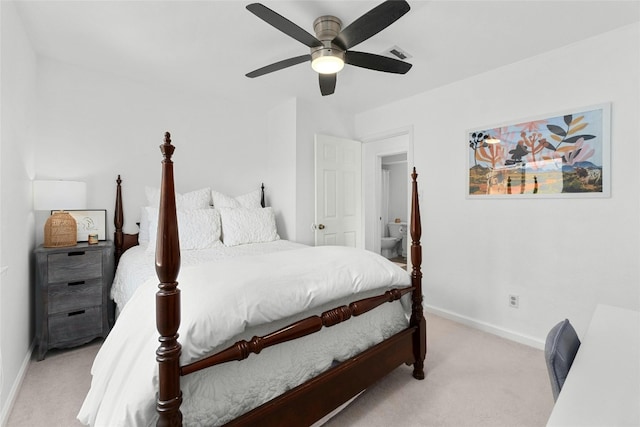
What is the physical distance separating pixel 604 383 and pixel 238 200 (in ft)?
10.7

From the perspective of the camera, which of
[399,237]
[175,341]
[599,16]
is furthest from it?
[399,237]

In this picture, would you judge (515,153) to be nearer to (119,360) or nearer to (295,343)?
(295,343)

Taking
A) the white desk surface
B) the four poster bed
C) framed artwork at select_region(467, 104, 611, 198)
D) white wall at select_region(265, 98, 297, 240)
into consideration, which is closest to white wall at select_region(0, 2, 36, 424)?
the four poster bed

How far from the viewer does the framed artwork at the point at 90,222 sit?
8.68 feet

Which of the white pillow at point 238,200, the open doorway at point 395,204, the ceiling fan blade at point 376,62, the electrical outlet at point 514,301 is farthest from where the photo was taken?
the open doorway at point 395,204

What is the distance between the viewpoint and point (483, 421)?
1705mm

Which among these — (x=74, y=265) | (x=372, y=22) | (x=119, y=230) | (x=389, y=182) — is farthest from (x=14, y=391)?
(x=389, y=182)

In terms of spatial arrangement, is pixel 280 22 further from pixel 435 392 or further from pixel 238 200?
pixel 435 392

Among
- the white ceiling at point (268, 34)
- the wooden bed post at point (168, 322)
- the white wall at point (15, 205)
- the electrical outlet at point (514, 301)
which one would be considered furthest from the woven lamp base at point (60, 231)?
the electrical outlet at point (514, 301)

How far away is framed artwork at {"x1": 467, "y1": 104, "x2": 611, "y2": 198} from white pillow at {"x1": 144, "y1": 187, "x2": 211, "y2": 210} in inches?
108

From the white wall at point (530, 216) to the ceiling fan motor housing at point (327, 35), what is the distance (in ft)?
5.57

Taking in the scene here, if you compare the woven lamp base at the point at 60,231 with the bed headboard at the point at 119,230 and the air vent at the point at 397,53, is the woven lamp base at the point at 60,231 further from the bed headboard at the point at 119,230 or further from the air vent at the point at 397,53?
the air vent at the point at 397,53

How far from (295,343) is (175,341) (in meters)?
0.61

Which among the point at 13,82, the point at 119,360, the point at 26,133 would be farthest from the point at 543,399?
the point at 26,133
